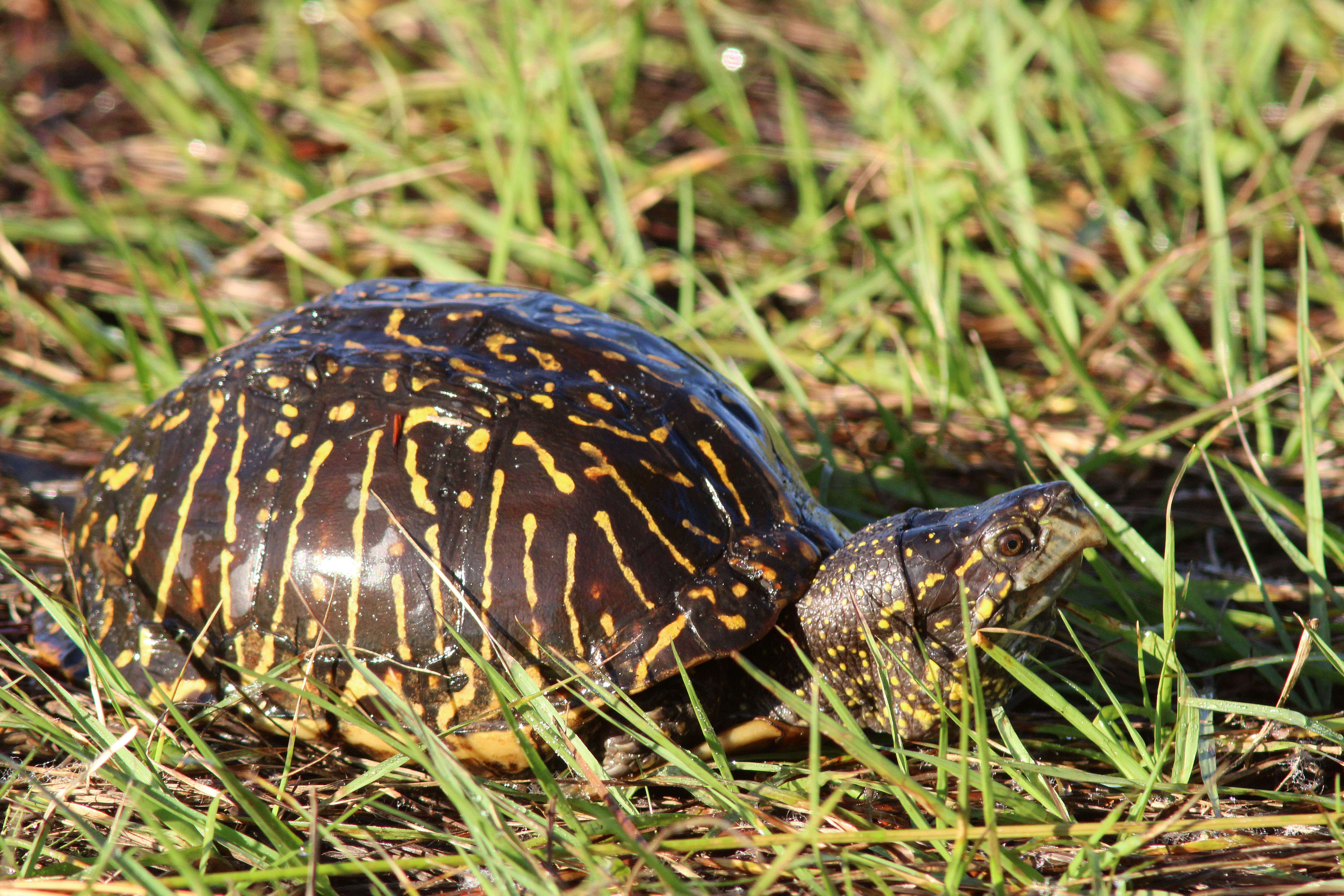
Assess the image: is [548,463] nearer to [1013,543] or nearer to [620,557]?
[620,557]

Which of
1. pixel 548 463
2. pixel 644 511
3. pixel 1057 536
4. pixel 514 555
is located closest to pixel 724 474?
pixel 644 511

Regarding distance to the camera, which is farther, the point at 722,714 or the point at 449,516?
the point at 722,714

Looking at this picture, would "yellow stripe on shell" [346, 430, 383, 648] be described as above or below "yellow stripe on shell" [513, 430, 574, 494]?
below

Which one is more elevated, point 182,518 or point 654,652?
point 182,518

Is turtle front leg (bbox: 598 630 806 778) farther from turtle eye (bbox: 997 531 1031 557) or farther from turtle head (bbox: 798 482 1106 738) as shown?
turtle eye (bbox: 997 531 1031 557)

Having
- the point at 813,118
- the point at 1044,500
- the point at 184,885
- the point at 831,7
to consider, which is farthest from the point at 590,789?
the point at 831,7

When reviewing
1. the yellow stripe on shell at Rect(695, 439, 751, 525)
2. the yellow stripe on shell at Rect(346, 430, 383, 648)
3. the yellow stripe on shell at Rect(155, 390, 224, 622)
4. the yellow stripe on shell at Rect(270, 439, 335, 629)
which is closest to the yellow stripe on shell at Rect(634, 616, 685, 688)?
the yellow stripe on shell at Rect(695, 439, 751, 525)
